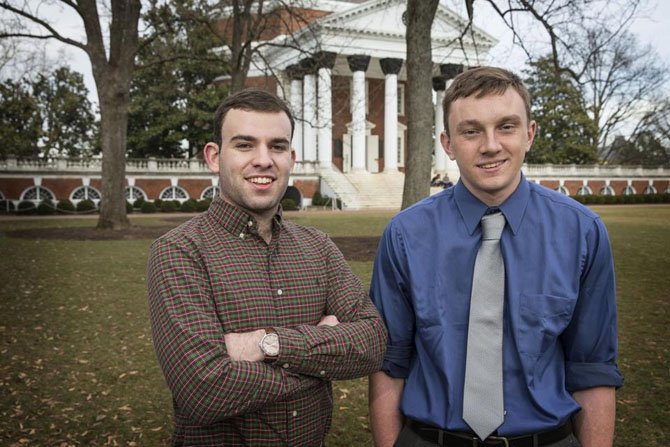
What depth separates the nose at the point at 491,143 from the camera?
2.09m

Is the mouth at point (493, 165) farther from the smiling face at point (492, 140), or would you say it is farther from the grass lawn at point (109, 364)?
the grass lawn at point (109, 364)

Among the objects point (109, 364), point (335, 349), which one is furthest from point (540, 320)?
point (109, 364)

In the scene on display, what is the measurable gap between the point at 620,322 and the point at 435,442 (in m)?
6.21

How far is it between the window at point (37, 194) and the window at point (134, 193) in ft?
14.5

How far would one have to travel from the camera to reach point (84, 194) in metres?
35.8

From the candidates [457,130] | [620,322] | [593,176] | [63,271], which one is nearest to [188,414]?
[457,130]

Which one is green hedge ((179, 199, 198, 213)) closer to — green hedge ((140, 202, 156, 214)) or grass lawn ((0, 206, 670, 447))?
green hedge ((140, 202, 156, 214))

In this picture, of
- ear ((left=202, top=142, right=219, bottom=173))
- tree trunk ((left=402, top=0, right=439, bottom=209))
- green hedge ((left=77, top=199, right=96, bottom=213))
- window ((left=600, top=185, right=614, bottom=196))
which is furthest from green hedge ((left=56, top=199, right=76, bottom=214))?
window ((left=600, top=185, right=614, bottom=196))

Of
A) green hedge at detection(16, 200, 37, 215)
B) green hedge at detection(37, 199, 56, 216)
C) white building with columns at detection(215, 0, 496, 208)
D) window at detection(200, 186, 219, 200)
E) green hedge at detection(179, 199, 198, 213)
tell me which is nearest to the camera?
green hedge at detection(16, 200, 37, 215)

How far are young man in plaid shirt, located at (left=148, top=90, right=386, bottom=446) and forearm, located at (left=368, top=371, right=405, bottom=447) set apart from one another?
0.08 meters

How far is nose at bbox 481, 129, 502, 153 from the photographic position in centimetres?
209

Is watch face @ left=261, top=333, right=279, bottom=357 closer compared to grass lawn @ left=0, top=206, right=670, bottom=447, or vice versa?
watch face @ left=261, top=333, right=279, bottom=357

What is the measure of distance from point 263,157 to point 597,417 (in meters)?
1.63

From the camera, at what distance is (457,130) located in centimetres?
219
